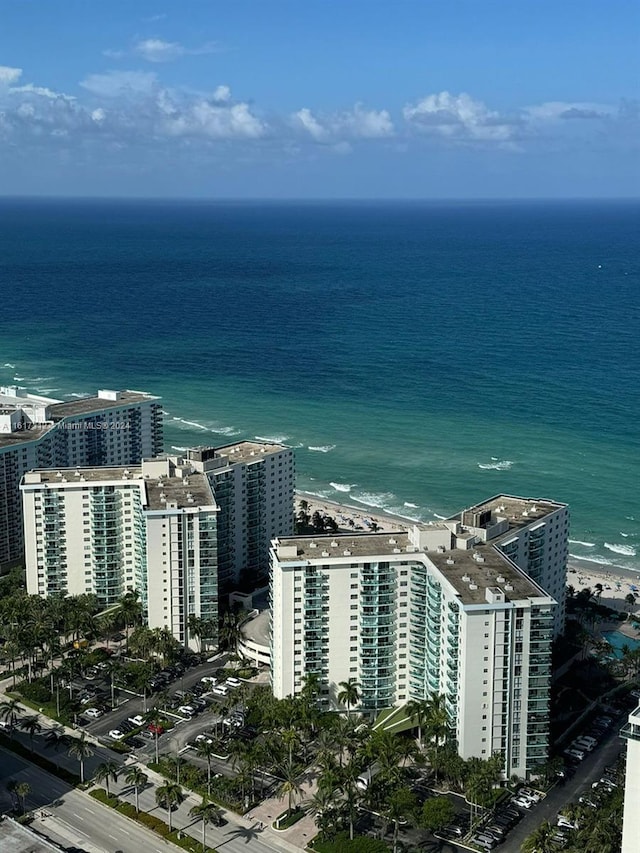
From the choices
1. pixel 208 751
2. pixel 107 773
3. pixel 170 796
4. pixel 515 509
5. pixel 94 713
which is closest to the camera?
pixel 170 796

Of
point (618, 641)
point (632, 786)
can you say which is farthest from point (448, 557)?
point (632, 786)

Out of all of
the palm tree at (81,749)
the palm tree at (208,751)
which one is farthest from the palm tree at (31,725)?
the palm tree at (208,751)

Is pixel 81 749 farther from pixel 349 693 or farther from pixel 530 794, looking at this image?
pixel 530 794

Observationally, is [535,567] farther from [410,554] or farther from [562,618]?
[410,554]

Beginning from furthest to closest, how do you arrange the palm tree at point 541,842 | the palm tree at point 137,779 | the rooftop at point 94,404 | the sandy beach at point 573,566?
1. the rooftop at point 94,404
2. the sandy beach at point 573,566
3. the palm tree at point 137,779
4. the palm tree at point 541,842

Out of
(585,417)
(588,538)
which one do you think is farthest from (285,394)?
(588,538)

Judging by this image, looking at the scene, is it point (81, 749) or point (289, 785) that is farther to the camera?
point (81, 749)

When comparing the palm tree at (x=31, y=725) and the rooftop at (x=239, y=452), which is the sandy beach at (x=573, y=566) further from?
the palm tree at (x=31, y=725)
